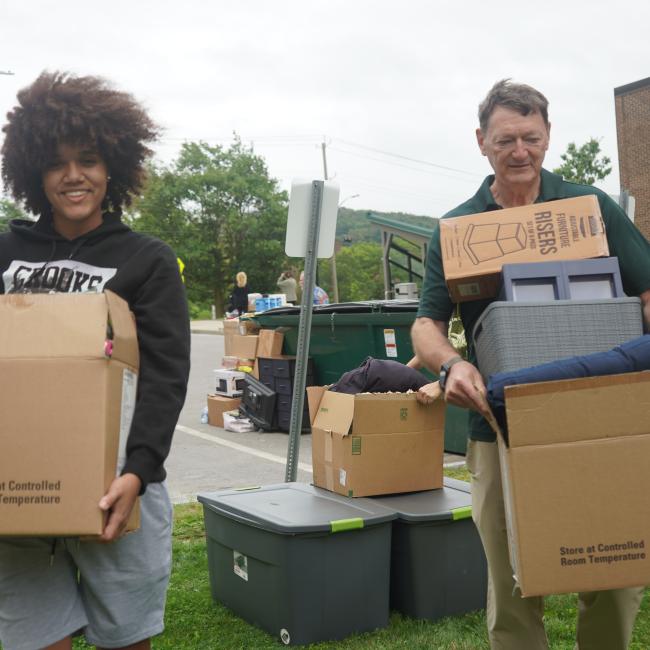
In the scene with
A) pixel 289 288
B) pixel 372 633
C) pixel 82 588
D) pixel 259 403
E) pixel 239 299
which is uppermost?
pixel 239 299

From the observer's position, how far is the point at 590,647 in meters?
2.60

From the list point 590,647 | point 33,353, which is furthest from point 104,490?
point 590,647

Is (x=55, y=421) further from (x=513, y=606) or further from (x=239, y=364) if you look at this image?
(x=239, y=364)

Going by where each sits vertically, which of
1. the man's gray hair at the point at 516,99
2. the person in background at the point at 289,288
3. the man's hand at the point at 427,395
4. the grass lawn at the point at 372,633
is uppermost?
the person in background at the point at 289,288

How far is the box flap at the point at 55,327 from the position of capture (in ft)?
5.89

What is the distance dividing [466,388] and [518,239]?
1.65 ft

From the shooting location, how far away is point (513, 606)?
2.57m

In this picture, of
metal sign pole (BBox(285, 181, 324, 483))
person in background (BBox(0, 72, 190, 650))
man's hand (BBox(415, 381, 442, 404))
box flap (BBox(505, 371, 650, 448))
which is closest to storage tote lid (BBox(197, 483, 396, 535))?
man's hand (BBox(415, 381, 442, 404))

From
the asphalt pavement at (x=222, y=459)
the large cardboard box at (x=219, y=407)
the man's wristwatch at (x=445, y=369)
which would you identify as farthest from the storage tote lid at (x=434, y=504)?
the large cardboard box at (x=219, y=407)

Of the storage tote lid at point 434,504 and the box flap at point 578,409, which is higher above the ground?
the box flap at point 578,409

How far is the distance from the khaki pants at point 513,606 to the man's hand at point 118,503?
122 centimetres

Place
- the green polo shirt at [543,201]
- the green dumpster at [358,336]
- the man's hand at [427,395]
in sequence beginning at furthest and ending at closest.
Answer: the green dumpster at [358,336] → the man's hand at [427,395] → the green polo shirt at [543,201]

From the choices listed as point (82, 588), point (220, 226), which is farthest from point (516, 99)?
point (220, 226)

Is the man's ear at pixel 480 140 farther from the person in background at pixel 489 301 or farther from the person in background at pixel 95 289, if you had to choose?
the person in background at pixel 95 289
